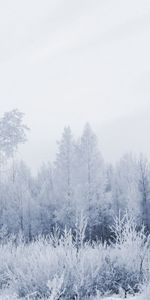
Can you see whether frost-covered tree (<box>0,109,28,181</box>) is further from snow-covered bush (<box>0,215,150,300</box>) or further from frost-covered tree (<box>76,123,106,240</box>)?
snow-covered bush (<box>0,215,150,300</box>)

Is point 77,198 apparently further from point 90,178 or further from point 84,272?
point 84,272

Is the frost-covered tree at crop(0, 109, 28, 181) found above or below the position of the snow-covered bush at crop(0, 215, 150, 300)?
above

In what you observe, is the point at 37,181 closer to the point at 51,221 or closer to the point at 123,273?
the point at 51,221

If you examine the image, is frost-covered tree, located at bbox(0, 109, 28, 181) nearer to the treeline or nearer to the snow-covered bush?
the treeline

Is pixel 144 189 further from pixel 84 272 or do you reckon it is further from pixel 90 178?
pixel 84 272

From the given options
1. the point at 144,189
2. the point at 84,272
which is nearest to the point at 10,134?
the point at 144,189

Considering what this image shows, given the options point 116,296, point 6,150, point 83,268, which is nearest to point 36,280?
point 83,268

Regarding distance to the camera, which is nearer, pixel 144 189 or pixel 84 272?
pixel 84 272

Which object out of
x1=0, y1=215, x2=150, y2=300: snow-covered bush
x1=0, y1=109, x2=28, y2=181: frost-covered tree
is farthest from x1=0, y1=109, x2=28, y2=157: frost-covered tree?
x1=0, y1=215, x2=150, y2=300: snow-covered bush

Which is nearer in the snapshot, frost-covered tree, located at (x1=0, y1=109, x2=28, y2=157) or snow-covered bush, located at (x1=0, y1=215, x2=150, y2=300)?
snow-covered bush, located at (x1=0, y1=215, x2=150, y2=300)

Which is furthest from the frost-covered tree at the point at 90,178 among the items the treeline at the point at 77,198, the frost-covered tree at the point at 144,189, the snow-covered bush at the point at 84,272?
the snow-covered bush at the point at 84,272

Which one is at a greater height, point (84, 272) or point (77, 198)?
point (77, 198)

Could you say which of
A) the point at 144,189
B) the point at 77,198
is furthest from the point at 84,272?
the point at 144,189

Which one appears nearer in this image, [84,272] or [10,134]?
[84,272]
